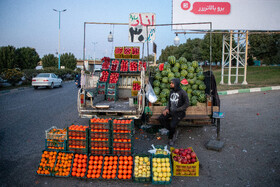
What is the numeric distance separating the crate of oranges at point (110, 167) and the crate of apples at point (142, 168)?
38 centimetres

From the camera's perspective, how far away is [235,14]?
1723 centimetres

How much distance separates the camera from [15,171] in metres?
4.25

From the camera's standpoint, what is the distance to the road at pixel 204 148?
13.1 ft

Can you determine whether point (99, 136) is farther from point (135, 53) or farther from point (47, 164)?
point (135, 53)

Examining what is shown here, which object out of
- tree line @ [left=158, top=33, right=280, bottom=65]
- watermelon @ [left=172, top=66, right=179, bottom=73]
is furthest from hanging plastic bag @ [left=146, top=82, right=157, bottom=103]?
tree line @ [left=158, top=33, right=280, bottom=65]

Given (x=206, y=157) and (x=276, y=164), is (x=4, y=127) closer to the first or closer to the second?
(x=206, y=157)

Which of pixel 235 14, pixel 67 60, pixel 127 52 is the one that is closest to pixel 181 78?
pixel 127 52

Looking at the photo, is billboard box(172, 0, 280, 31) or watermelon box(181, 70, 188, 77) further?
billboard box(172, 0, 280, 31)

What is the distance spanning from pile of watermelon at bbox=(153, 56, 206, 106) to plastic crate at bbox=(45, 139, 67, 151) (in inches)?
137

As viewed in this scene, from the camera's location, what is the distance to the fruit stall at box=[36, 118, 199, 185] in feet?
13.1

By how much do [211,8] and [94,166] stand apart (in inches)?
673

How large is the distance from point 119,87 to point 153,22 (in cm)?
362

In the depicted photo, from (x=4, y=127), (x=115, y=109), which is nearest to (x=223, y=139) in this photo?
(x=115, y=109)

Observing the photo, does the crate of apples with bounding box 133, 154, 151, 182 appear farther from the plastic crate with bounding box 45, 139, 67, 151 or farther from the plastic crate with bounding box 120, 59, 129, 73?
the plastic crate with bounding box 120, 59, 129, 73
